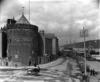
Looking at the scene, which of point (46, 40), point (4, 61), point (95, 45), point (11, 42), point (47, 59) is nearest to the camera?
point (4, 61)

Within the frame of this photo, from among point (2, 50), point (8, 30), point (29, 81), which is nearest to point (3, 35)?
point (8, 30)

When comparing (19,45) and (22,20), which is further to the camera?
(22,20)

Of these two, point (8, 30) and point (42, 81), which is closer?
point (42, 81)

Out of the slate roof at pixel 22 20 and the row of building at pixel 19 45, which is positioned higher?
the slate roof at pixel 22 20

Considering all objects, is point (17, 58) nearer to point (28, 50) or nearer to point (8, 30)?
point (28, 50)

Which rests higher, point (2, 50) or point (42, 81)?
point (2, 50)

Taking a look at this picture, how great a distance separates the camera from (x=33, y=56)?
41.6 meters

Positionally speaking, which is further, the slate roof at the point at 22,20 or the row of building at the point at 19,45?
the slate roof at the point at 22,20

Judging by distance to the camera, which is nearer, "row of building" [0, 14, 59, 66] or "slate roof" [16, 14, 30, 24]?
"row of building" [0, 14, 59, 66]

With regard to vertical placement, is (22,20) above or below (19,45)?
above

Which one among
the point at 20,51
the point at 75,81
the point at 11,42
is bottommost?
the point at 75,81

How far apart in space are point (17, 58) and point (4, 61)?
4.19 m

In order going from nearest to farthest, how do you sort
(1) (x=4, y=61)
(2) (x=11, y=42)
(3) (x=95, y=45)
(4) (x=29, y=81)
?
(4) (x=29, y=81) → (1) (x=4, y=61) → (2) (x=11, y=42) → (3) (x=95, y=45)

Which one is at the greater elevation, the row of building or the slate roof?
the slate roof
